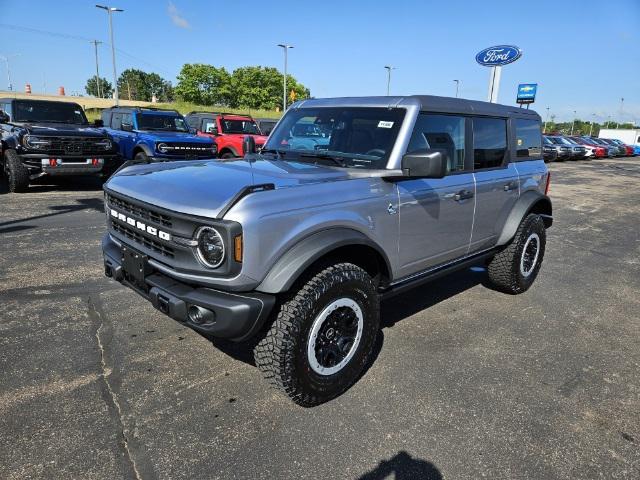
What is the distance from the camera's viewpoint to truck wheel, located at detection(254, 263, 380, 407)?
2625 millimetres

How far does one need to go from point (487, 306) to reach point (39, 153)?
909 cm

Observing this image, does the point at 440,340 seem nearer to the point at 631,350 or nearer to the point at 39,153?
the point at 631,350

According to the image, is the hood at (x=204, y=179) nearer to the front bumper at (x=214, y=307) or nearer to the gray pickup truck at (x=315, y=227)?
the gray pickup truck at (x=315, y=227)

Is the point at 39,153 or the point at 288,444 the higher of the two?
the point at 39,153

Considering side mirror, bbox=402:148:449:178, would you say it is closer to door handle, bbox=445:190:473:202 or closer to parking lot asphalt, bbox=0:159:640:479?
door handle, bbox=445:190:473:202

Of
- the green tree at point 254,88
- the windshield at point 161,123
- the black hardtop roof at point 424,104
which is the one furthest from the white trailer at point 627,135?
the black hardtop roof at point 424,104

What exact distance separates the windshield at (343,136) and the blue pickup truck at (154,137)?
7290 mm

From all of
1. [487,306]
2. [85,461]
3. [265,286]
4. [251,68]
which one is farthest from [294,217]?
[251,68]

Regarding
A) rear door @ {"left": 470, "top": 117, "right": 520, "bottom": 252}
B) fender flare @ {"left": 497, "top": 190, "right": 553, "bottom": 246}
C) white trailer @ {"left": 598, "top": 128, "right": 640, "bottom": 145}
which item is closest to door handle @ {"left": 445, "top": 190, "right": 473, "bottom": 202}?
rear door @ {"left": 470, "top": 117, "right": 520, "bottom": 252}

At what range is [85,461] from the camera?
232 centimetres

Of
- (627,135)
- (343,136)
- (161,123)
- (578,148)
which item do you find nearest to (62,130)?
(161,123)

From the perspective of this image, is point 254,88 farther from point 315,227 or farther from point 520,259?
point 315,227

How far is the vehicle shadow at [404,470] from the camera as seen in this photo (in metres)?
2.32

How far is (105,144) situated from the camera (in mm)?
10133
